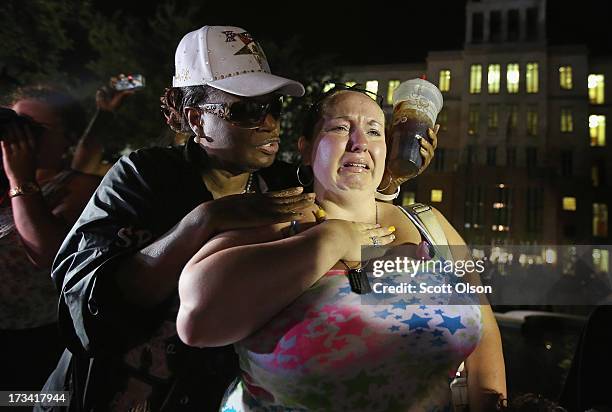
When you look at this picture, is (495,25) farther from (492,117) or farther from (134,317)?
(134,317)

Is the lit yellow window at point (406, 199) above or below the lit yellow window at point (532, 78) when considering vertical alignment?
below

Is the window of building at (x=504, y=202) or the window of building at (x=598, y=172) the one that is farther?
the window of building at (x=598, y=172)

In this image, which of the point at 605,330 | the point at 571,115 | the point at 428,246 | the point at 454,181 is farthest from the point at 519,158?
the point at 428,246

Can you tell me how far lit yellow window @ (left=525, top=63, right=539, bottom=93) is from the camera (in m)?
5.10

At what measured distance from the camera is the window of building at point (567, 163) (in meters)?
12.0

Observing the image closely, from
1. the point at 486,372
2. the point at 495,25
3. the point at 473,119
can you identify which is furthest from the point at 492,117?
the point at 486,372

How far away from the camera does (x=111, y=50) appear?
857 centimetres

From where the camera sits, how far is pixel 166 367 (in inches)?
66.7

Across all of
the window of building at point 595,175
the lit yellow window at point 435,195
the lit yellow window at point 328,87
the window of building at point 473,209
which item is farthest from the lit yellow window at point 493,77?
the window of building at point 595,175

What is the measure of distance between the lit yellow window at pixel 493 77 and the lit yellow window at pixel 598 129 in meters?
4.39

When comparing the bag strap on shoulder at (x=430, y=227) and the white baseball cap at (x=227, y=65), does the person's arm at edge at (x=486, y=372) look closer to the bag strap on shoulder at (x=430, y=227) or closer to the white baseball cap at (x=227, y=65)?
the bag strap on shoulder at (x=430, y=227)

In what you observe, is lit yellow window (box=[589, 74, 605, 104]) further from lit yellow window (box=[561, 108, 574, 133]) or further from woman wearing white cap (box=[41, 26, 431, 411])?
woman wearing white cap (box=[41, 26, 431, 411])

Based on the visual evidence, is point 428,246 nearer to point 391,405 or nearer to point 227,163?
point 391,405

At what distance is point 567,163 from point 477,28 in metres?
10.5
